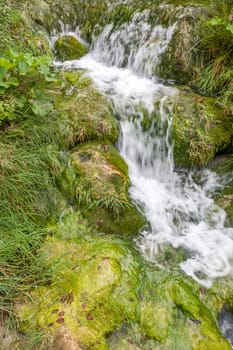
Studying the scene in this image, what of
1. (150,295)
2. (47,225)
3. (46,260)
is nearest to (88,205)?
(47,225)

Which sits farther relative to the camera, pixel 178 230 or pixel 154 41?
pixel 154 41

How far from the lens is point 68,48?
4.93 meters

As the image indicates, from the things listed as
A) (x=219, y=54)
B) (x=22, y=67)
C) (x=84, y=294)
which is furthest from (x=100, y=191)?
(x=219, y=54)

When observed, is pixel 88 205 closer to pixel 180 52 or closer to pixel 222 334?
pixel 222 334

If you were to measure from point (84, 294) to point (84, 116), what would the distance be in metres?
2.14

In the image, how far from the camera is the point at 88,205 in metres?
2.92

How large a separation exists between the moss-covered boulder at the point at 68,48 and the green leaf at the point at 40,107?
2.26 metres

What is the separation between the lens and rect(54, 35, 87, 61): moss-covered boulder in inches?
192

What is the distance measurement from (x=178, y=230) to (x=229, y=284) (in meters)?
0.76

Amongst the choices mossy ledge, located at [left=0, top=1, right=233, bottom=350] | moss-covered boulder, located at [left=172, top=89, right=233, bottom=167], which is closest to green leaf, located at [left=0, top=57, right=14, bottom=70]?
mossy ledge, located at [left=0, top=1, right=233, bottom=350]

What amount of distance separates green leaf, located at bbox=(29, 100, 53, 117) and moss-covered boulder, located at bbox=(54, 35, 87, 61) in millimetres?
2261

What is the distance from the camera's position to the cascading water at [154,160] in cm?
299

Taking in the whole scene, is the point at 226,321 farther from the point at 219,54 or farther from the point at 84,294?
the point at 219,54

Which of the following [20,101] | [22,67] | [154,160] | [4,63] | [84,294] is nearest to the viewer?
[84,294]
